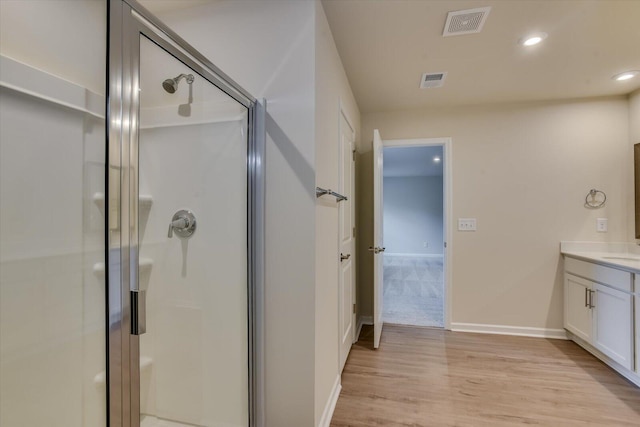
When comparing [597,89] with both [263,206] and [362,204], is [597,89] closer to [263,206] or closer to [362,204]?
[362,204]

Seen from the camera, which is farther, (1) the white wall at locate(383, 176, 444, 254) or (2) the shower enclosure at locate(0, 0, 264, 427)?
(1) the white wall at locate(383, 176, 444, 254)

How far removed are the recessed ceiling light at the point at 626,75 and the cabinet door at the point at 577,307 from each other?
5.81 feet

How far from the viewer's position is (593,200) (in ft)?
9.89

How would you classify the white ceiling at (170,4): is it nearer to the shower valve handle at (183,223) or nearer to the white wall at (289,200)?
the white wall at (289,200)

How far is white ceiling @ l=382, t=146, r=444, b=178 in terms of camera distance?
5469 millimetres

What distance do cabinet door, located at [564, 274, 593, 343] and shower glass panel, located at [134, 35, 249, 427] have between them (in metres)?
2.95

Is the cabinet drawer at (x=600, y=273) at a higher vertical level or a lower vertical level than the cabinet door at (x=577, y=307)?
higher

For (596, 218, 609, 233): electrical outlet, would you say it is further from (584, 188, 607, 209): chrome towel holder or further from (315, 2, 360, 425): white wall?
(315, 2, 360, 425): white wall

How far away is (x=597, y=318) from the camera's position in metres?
2.54

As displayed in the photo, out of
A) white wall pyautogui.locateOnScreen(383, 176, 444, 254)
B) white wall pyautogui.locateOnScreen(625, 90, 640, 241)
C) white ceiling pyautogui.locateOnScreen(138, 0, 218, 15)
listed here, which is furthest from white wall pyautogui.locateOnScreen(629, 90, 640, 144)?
white wall pyautogui.locateOnScreen(383, 176, 444, 254)

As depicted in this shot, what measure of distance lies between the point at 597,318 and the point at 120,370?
3385 mm

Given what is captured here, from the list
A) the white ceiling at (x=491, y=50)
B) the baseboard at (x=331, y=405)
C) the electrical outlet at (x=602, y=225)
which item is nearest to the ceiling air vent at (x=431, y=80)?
the white ceiling at (x=491, y=50)

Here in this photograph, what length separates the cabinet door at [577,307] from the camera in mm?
2670

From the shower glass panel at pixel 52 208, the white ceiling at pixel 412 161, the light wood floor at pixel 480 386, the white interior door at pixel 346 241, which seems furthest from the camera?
the white ceiling at pixel 412 161
